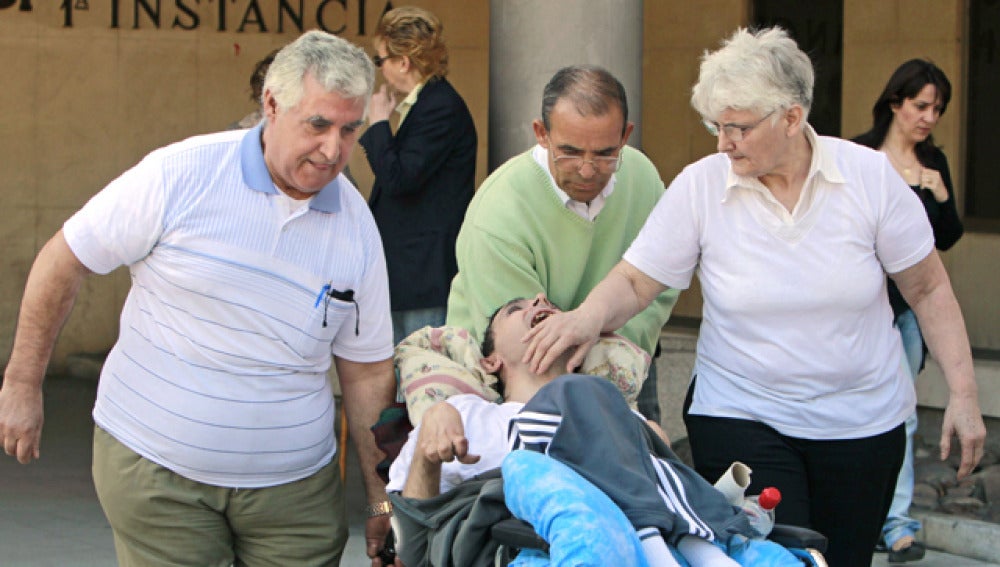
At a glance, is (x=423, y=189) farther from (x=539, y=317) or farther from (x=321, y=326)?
(x=321, y=326)

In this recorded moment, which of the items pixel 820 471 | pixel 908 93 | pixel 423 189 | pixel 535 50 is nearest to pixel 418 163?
pixel 423 189

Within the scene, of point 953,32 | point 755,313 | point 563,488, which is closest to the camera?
point 563,488

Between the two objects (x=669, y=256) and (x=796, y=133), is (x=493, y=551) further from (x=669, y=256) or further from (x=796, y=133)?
(x=796, y=133)

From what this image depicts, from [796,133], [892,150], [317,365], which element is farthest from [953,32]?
[317,365]

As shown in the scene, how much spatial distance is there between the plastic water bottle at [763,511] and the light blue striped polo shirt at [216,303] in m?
1.10

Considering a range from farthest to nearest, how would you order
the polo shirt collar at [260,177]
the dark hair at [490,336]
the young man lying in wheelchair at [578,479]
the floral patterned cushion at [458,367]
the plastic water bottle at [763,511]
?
the dark hair at [490,336], the floral patterned cushion at [458,367], the polo shirt collar at [260,177], the plastic water bottle at [763,511], the young man lying in wheelchair at [578,479]

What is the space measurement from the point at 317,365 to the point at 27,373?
70 cm

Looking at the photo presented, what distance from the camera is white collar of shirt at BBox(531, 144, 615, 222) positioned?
420 centimetres

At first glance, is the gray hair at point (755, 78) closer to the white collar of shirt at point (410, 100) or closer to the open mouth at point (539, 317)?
the open mouth at point (539, 317)

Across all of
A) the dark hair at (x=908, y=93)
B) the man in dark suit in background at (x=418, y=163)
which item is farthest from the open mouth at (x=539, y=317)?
the dark hair at (x=908, y=93)

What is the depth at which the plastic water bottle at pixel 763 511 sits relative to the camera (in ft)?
11.6

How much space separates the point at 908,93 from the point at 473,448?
329 cm

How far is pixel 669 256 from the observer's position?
163 inches

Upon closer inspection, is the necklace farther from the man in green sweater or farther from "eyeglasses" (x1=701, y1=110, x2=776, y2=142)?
"eyeglasses" (x1=701, y1=110, x2=776, y2=142)
